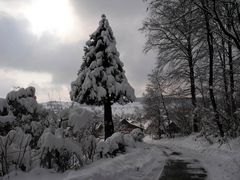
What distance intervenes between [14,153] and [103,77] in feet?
52.2

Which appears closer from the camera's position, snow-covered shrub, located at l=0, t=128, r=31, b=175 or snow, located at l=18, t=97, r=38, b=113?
snow-covered shrub, located at l=0, t=128, r=31, b=175

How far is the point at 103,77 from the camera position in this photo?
25625mm

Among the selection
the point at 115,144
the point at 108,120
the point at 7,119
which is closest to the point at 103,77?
the point at 108,120

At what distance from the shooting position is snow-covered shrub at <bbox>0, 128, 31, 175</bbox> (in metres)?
9.79

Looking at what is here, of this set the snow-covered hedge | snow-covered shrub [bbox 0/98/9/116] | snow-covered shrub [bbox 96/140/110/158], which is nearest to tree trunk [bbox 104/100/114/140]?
the snow-covered hedge

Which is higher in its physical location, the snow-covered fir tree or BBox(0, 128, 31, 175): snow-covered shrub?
the snow-covered fir tree

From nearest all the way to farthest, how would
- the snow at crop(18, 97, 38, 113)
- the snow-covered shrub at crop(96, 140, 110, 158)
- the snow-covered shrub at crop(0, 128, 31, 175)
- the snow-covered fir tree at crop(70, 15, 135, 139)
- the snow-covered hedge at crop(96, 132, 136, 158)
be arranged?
the snow-covered shrub at crop(0, 128, 31, 175)
the snow at crop(18, 97, 38, 113)
the snow-covered shrub at crop(96, 140, 110, 158)
the snow-covered hedge at crop(96, 132, 136, 158)
the snow-covered fir tree at crop(70, 15, 135, 139)

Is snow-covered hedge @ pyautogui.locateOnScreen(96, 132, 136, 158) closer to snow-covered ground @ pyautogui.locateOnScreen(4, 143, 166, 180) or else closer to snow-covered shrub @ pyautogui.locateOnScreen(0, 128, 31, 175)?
snow-covered ground @ pyautogui.locateOnScreen(4, 143, 166, 180)

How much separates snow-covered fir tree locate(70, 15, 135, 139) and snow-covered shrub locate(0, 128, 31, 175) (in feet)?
47.2

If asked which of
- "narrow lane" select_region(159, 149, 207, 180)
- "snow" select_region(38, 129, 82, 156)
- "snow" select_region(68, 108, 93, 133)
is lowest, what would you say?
"narrow lane" select_region(159, 149, 207, 180)

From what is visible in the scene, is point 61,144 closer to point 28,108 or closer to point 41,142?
point 41,142

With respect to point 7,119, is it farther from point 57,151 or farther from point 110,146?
point 110,146

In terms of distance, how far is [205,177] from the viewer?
10.5m

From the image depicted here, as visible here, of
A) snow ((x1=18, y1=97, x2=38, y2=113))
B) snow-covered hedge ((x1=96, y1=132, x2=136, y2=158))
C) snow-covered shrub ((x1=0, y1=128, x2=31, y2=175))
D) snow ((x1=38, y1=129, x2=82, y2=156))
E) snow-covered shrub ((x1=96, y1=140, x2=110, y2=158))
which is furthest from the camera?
snow-covered hedge ((x1=96, y1=132, x2=136, y2=158))
